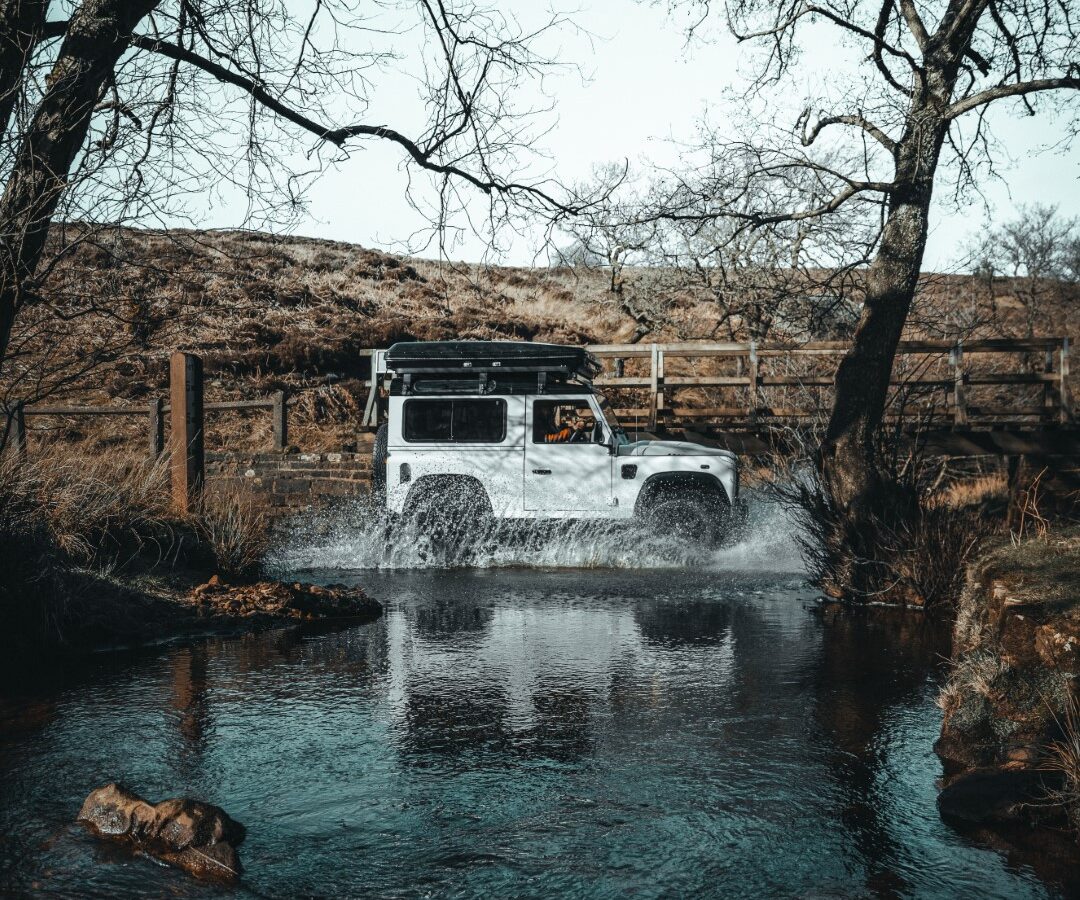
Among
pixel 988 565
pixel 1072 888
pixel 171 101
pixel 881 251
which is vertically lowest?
pixel 1072 888

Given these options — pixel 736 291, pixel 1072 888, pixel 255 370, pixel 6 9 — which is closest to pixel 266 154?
pixel 6 9

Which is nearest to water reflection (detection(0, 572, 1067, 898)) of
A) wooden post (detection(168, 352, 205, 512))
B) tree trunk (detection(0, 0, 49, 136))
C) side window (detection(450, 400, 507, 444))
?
wooden post (detection(168, 352, 205, 512))

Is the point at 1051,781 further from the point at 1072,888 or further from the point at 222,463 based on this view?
the point at 222,463

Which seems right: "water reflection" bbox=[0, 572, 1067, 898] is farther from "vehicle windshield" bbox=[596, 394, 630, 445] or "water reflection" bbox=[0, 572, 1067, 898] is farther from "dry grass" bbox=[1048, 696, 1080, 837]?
"vehicle windshield" bbox=[596, 394, 630, 445]

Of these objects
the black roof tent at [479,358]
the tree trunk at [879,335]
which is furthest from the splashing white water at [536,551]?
the tree trunk at [879,335]

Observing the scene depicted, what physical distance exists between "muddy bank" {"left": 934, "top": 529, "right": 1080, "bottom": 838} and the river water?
0.20 metres

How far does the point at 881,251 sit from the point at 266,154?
20.4 ft

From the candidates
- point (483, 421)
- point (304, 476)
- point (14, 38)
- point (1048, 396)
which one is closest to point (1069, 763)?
point (14, 38)

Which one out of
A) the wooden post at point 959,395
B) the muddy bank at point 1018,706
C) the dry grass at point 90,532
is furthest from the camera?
the wooden post at point 959,395

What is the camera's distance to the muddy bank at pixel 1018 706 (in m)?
4.20

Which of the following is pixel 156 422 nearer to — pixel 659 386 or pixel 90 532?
Answer: pixel 659 386

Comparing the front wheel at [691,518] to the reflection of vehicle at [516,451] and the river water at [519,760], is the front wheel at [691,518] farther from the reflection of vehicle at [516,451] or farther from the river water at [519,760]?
the river water at [519,760]

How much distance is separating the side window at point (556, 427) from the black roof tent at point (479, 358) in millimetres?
405

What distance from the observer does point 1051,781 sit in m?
4.29
